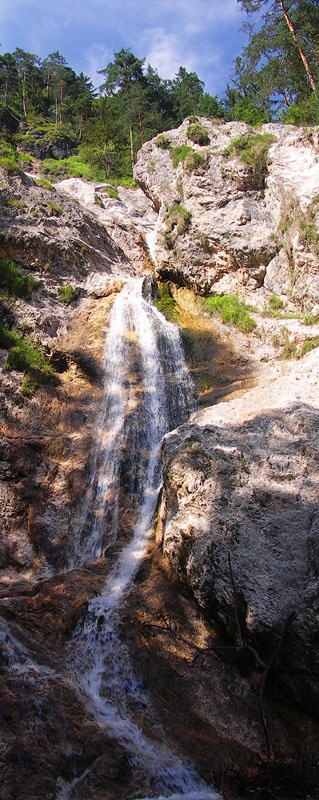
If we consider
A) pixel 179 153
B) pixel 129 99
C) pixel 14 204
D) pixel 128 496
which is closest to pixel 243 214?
pixel 179 153

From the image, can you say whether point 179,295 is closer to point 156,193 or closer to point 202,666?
point 156,193

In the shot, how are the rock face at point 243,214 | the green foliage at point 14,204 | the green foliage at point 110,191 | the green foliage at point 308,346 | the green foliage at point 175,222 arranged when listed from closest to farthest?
the green foliage at point 308,346 → the rock face at point 243,214 → the green foliage at point 14,204 → the green foliage at point 175,222 → the green foliage at point 110,191

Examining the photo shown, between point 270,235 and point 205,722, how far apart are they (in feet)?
54.5

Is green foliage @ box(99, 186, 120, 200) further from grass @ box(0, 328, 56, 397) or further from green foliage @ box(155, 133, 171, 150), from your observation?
grass @ box(0, 328, 56, 397)

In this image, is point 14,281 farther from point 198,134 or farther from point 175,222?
point 198,134

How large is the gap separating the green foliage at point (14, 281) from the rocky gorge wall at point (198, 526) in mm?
431

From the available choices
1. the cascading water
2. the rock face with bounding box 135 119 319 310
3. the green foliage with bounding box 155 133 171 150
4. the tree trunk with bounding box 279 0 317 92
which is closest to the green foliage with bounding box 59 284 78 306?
the cascading water

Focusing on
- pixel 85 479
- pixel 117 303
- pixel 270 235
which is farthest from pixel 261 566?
pixel 270 235

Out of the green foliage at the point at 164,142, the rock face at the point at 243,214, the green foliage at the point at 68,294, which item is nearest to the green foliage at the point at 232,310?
the rock face at the point at 243,214

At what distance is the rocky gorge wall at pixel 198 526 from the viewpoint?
530 cm

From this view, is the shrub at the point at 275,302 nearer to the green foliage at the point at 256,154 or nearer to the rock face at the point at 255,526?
the green foliage at the point at 256,154

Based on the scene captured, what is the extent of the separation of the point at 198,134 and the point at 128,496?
1905cm

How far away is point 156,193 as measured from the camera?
24.4 m

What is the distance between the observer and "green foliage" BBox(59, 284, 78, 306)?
17.8 meters
